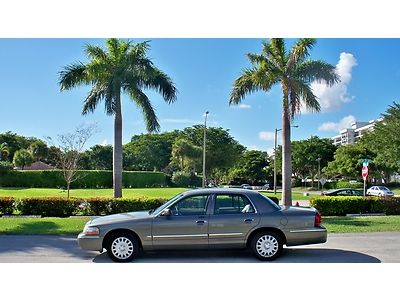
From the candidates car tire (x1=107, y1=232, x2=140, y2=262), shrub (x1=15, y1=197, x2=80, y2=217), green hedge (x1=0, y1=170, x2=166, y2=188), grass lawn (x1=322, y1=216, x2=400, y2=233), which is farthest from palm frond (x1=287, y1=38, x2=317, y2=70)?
green hedge (x1=0, y1=170, x2=166, y2=188)

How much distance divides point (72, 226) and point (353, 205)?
1147 centimetres

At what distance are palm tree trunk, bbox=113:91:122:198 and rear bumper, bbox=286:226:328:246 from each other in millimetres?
10175

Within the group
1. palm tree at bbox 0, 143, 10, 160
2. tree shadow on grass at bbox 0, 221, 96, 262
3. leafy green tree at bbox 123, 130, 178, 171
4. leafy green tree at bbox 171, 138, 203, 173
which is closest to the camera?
tree shadow on grass at bbox 0, 221, 96, 262

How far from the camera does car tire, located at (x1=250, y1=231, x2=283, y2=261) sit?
7602mm

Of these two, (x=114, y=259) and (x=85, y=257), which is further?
(x=85, y=257)

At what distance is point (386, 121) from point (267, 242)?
1276 inches

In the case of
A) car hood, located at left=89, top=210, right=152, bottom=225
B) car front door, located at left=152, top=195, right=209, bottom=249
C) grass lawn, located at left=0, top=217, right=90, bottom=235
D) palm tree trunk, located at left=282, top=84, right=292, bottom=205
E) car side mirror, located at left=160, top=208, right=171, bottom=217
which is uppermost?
palm tree trunk, located at left=282, top=84, right=292, bottom=205

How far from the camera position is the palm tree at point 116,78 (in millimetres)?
16328

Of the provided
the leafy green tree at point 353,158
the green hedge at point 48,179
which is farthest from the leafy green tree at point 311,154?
the green hedge at point 48,179

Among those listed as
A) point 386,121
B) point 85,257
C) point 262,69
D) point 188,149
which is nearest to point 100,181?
point 188,149

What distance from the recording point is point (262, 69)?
15812mm

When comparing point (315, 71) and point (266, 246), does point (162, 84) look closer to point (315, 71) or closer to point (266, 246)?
point (315, 71)

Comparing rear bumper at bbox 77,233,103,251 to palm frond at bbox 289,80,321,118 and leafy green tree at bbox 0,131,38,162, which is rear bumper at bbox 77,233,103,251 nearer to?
palm frond at bbox 289,80,321,118

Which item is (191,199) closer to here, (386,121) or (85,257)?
(85,257)
